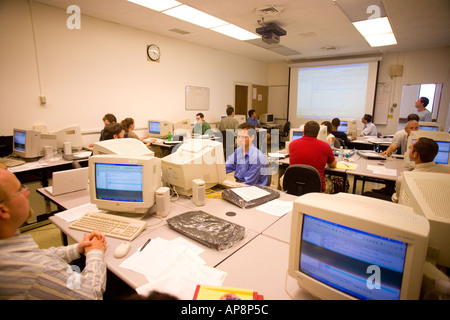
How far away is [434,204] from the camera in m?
0.98

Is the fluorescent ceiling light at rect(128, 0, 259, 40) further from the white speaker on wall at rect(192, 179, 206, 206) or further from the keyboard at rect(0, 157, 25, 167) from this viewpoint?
the white speaker on wall at rect(192, 179, 206, 206)

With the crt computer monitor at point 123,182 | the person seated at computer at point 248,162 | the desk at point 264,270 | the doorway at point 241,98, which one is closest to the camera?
the desk at point 264,270

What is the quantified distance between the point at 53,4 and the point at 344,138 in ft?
18.8

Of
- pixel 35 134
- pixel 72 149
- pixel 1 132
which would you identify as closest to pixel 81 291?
pixel 35 134

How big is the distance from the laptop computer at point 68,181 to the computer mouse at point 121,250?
1.19m

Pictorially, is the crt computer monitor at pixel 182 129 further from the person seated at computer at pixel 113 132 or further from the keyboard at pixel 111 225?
the keyboard at pixel 111 225

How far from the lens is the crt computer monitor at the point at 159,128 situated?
535cm

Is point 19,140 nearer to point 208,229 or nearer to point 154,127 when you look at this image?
point 154,127

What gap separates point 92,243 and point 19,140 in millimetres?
3008

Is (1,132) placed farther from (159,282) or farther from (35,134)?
(159,282)

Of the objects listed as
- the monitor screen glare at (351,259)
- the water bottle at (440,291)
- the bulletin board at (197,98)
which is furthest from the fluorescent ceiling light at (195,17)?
the water bottle at (440,291)

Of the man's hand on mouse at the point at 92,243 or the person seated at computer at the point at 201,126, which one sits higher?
the person seated at computer at the point at 201,126

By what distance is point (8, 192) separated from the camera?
94 centimetres

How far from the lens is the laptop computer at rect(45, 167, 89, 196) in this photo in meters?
2.12
